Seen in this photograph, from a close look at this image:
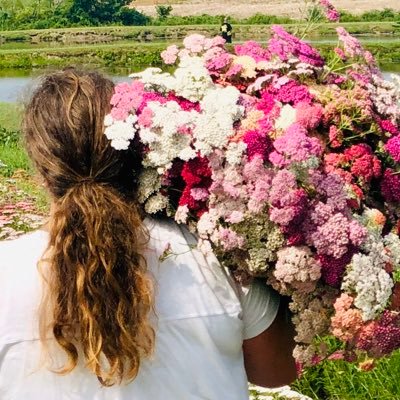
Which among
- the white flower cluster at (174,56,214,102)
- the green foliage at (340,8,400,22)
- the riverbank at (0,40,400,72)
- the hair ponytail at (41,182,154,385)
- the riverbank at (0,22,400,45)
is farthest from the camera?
the green foliage at (340,8,400,22)

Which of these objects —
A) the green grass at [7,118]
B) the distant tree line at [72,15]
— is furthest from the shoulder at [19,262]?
the distant tree line at [72,15]

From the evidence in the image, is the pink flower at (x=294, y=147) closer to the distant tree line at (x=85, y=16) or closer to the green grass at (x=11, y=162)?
the green grass at (x=11, y=162)

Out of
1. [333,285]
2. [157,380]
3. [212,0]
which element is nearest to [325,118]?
[333,285]

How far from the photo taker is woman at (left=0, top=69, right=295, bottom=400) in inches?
73.6

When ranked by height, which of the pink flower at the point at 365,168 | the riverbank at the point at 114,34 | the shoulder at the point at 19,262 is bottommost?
the riverbank at the point at 114,34

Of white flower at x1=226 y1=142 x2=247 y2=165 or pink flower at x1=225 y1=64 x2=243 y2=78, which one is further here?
pink flower at x1=225 y1=64 x2=243 y2=78

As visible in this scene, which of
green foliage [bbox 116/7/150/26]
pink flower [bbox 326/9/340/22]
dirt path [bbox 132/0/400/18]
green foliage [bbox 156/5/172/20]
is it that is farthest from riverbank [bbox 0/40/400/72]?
pink flower [bbox 326/9/340/22]

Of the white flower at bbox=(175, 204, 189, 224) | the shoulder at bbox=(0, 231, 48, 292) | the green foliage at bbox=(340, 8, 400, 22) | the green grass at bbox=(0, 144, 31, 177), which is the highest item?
the white flower at bbox=(175, 204, 189, 224)

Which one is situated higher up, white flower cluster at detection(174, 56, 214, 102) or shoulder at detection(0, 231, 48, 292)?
white flower cluster at detection(174, 56, 214, 102)

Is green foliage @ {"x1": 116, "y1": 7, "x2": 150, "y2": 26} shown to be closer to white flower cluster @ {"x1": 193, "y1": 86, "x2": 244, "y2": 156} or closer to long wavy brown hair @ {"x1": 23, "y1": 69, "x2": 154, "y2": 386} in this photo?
white flower cluster @ {"x1": 193, "y1": 86, "x2": 244, "y2": 156}

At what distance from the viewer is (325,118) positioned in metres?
2.10

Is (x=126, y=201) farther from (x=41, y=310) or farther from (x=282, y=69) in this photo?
(x=282, y=69)

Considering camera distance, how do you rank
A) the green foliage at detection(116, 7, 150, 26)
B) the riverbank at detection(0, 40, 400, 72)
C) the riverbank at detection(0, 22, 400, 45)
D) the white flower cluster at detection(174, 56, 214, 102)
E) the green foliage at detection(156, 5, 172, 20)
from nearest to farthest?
the white flower cluster at detection(174, 56, 214, 102) < the riverbank at detection(0, 40, 400, 72) < the riverbank at detection(0, 22, 400, 45) < the green foliage at detection(116, 7, 150, 26) < the green foliage at detection(156, 5, 172, 20)

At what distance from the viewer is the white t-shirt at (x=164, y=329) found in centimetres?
189
